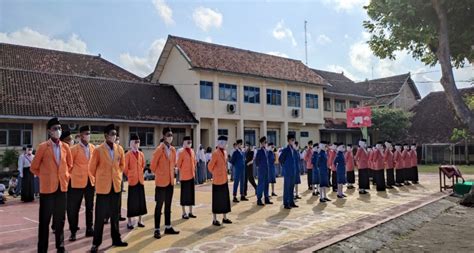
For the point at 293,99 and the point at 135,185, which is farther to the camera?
the point at 293,99

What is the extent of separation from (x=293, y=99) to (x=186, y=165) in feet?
83.5

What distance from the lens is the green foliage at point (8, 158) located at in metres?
20.8

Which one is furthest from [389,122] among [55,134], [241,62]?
[55,134]

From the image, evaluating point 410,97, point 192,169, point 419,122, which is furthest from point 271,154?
point 410,97

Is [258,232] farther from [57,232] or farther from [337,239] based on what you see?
[57,232]

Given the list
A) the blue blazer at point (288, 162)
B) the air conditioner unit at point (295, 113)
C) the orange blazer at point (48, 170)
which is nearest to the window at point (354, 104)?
the air conditioner unit at point (295, 113)

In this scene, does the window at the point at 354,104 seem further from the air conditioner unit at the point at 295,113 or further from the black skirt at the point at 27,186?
the black skirt at the point at 27,186

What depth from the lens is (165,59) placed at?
101 ft

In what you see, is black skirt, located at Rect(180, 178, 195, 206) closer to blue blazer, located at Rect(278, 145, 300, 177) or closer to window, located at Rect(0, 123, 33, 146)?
blue blazer, located at Rect(278, 145, 300, 177)

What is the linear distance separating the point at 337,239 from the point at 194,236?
2668mm

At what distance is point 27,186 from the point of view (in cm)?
1421

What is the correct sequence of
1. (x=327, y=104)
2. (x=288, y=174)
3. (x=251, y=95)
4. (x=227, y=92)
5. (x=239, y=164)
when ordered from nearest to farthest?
(x=288, y=174) < (x=239, y=164) < (x=227, y=92) < (x=251, y=95) < (x=327, y=104)

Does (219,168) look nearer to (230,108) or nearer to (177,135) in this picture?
(177,135)

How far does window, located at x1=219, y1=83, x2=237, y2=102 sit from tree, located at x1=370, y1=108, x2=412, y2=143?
1408 centimetres
